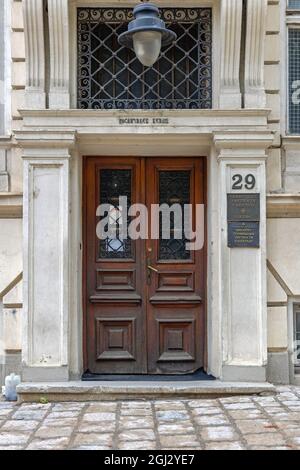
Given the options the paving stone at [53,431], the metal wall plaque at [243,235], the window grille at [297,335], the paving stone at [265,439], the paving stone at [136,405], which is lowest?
the paving stone at [136,405]

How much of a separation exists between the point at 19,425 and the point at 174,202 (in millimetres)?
3144

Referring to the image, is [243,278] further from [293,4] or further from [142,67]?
[293,4]

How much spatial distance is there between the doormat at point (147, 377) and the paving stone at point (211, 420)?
117 centimetres

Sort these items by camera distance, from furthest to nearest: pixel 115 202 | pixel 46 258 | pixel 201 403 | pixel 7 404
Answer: pixel 115 202
pixel 46 258
pixel 7 404
pixel 201 403

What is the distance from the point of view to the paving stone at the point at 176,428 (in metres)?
5.46

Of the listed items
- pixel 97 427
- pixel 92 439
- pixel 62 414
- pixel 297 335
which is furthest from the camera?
pixel 297 335

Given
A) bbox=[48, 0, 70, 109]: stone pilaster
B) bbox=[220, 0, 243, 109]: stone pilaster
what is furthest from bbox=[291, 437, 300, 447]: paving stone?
bbox=[48, 0, 70, 109]: stone pilaster

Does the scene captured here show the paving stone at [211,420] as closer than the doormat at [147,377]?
Yes

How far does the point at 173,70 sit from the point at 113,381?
143 inches

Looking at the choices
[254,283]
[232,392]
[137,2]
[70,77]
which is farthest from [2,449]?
[137,2]

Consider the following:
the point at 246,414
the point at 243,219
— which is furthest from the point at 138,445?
the point at 243,219

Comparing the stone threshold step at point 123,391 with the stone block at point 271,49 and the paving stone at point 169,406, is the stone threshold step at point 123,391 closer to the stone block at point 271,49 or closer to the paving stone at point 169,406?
the paving stone at point 169,406

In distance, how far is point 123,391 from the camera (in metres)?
6.74

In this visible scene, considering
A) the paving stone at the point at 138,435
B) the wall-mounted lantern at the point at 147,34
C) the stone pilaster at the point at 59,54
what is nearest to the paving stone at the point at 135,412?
the paving stone at the point at 138,435
